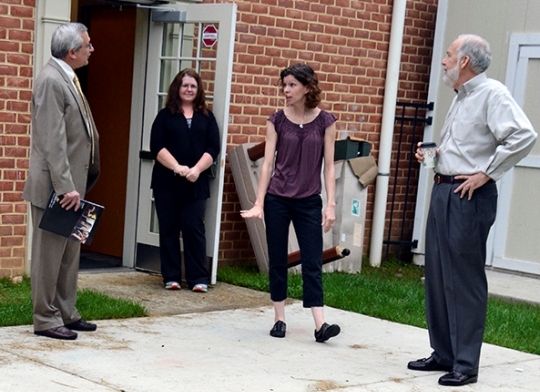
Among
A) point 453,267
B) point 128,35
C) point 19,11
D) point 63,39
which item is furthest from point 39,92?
point 128,35

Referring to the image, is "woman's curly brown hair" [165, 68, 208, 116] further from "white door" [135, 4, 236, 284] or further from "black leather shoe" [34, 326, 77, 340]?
"black leather shoe" [34, 326, 77, 340]

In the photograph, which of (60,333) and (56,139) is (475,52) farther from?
(60,333)

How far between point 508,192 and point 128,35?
390 cm

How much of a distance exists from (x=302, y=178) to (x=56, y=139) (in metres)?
1.58

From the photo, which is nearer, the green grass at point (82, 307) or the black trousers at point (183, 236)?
the green grass at point (82, 307)

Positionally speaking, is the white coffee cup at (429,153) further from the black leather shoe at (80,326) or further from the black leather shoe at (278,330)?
the black leather shoe at (80,326)

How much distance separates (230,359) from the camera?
20.2 feet

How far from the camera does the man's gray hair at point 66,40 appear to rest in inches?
248

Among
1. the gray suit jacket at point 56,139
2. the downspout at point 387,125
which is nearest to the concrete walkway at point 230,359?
the gray suit jacket at point 56,139

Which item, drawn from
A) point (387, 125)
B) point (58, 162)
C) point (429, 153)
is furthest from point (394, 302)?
point (58, 162)

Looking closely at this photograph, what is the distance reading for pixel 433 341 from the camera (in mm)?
6156

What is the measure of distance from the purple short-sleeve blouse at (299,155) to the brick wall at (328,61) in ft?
8.74

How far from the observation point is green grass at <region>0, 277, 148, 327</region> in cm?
683

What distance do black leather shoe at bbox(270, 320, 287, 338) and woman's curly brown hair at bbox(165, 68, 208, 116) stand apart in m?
2.14
